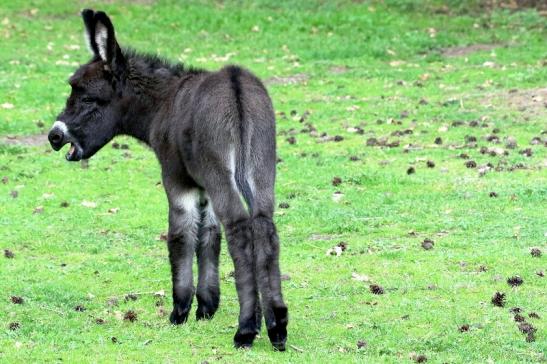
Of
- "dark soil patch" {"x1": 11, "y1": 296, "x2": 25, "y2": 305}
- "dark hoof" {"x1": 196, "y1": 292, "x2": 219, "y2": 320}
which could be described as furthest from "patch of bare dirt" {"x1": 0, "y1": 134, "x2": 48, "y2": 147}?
"dark hoof" {"x1": 196, "y1": 292, "x2": 219, "y2": 320}

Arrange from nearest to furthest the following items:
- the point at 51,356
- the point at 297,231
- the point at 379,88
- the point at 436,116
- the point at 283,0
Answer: the point at 51,356
the point at 297,231
the point at 436,116
the point at 379,88
the point at 283,0

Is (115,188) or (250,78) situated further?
(115,188)

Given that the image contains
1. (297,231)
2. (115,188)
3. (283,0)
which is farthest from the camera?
(283,0)

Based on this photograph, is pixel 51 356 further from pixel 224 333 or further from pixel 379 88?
pixel 379 88

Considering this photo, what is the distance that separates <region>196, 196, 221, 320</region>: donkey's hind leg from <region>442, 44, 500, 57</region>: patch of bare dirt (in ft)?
47.2

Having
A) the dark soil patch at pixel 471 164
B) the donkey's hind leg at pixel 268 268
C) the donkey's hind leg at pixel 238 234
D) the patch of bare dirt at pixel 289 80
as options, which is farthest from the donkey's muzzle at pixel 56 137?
the patch of bare dirt at pixel 289 80

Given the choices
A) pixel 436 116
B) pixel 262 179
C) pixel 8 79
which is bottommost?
pixel 8 79

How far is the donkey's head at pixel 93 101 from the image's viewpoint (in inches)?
332

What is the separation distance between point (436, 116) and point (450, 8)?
9.68 meters

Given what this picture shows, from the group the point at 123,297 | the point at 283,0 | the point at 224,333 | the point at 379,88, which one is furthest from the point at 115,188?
the point at 283,0

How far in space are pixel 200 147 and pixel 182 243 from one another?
0.99 meters

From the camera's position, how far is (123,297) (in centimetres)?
923

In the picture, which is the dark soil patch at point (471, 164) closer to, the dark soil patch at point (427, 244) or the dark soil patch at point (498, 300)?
the dark soil patch at point (427, 244)

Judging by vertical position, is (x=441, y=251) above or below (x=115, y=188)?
above
